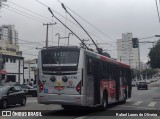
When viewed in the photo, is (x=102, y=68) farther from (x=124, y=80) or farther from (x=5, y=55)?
(x=5, y=55)

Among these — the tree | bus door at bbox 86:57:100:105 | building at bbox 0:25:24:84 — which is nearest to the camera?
bus door at bbox 86:57:100:105

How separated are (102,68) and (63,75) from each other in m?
3.43

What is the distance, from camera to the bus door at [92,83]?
1820 centimetres

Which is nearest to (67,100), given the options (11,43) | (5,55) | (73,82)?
(73,82)

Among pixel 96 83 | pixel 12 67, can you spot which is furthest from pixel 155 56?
pixel 96 83

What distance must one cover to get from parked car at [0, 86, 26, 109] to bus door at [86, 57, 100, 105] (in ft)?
20.5

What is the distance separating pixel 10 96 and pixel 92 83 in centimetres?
703

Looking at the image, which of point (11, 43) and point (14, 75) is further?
point (11, 43)

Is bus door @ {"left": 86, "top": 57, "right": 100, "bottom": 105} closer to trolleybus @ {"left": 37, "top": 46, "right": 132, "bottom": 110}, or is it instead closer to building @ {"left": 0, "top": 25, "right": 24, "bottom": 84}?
trolleybus @ {"left": 37, "top": 46, "right": 132, "bottom": 110}

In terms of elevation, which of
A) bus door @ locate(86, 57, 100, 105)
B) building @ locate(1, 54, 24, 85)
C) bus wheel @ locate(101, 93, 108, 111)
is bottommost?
bus wheel @ locate(101, 93, 108, 111)

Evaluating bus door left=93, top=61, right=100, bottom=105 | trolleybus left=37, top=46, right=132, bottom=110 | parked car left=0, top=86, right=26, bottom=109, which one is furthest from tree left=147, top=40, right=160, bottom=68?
trolleybus left=37, top=46, right=132, bottom=110

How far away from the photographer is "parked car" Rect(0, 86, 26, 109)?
22752mm

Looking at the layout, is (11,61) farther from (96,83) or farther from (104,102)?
(96,83)

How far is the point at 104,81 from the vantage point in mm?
21016
